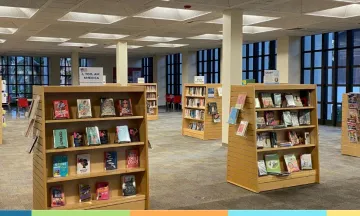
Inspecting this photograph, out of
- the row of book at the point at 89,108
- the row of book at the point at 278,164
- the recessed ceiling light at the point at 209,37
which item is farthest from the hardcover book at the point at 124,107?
the recessed ceiling light at the point at 209,37

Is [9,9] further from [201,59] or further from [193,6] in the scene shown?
[201,59]

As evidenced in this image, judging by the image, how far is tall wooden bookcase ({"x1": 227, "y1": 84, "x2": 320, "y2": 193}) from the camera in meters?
5.97

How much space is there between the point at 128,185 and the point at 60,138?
3.44 ft

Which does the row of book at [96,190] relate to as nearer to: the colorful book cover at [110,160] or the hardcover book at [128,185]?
the hardcover book at [128,185]

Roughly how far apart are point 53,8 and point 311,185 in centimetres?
648

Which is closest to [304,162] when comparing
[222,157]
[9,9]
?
[222,157]

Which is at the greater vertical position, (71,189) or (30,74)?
(30,74)

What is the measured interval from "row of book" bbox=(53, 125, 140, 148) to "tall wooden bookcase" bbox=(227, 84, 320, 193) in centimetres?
189

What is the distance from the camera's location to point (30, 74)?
2738 centimetres

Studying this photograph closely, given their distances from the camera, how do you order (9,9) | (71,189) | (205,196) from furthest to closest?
(9,9)
(205,196)
(71,189)

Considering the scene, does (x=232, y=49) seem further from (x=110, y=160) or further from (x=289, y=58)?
(x=289, y=58)

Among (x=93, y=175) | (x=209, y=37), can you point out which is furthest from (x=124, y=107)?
(x=209, y=37)

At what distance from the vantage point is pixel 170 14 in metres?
10.4

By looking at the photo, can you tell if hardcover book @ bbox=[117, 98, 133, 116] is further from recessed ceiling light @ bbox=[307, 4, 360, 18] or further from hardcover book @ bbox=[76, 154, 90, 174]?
recessed ceiling light @ bbox=[307, 4, 360, 18]
